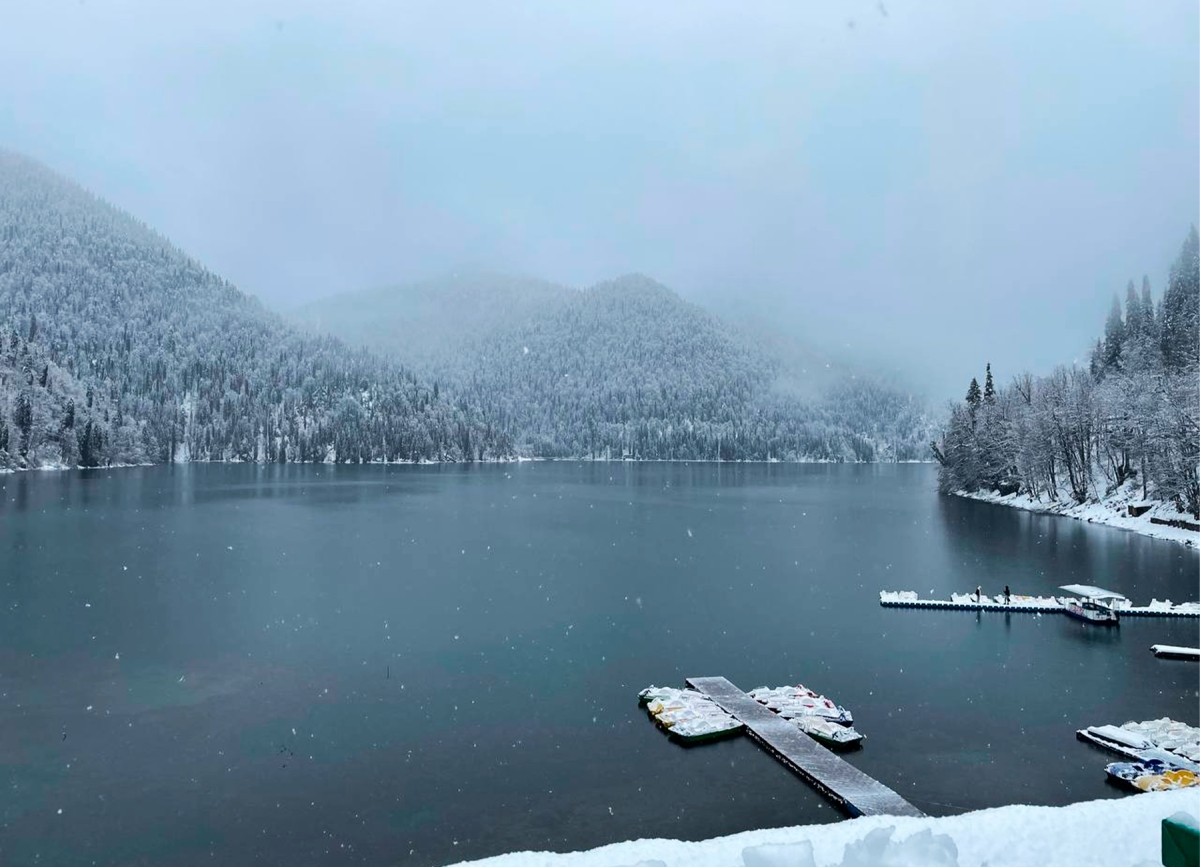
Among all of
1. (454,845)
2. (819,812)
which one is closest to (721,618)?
(819,812)

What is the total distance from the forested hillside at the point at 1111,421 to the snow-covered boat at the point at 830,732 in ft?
241

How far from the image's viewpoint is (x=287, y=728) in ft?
119

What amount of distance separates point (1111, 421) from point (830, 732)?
9430 centimetres

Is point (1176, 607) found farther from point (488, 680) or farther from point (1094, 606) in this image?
point (488, 680)

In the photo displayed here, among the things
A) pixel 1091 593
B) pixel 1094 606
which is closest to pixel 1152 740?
pixel 1094 606

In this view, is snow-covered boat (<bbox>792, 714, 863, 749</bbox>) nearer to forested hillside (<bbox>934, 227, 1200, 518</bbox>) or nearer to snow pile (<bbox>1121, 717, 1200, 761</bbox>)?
snow pile (<bbox>1121, 717, 1200, 761</bbox>)

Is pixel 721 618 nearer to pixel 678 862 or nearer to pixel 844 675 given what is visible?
pixel 844 675

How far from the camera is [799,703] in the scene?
39.3 m

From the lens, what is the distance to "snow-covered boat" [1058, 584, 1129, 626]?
56.6m

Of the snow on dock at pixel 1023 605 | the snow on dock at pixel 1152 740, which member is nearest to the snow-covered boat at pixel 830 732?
the snow on dock at pixel 1152 740

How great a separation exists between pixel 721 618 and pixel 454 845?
114 feet

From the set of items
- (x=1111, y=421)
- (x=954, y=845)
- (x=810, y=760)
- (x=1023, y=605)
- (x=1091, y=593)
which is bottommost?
(x=810, y=760)

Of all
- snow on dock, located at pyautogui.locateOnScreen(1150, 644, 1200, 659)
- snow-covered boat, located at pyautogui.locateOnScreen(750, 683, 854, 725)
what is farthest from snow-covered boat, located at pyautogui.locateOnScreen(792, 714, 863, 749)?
snow on dock, located at pyautogui.locateOnScreen(1150, 644, 1200, 659)

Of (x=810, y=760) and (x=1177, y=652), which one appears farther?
(x=1177, y=652)
